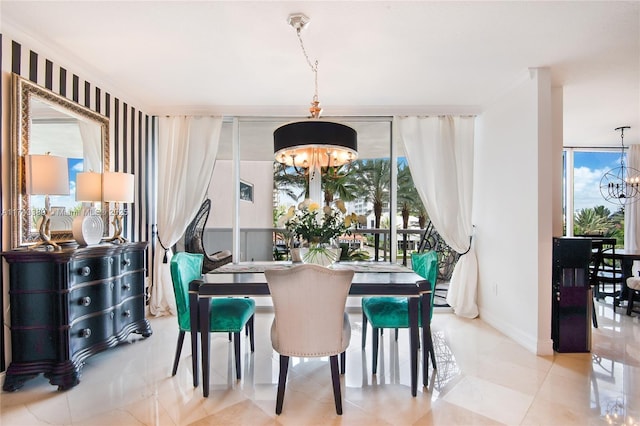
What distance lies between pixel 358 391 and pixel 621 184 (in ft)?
20.3

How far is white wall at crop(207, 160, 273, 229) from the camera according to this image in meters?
4.20

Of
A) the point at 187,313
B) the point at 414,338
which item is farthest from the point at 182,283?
the point at 414,338

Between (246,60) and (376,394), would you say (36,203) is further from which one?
(376,394)

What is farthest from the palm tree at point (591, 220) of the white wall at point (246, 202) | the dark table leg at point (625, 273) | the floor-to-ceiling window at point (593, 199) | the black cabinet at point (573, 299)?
the white wall at point (246, 202)

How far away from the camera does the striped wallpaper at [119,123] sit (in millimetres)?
2326

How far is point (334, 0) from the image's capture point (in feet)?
6.61

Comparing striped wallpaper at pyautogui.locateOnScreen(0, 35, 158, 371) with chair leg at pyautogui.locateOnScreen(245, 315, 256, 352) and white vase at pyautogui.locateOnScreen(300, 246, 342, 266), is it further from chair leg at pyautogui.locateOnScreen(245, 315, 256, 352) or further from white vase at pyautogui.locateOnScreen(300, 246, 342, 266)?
white vase at pyautogui.locateOnScreen(300, 246, 342, 266)

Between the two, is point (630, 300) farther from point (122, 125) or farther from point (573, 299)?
point (122, 125)

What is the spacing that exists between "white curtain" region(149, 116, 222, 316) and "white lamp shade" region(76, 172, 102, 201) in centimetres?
107

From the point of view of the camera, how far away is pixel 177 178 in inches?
153

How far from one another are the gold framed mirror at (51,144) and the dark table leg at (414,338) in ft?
9.21

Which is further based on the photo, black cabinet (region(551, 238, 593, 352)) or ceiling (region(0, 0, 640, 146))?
black cabinet (region(551, 238, 593, 352))

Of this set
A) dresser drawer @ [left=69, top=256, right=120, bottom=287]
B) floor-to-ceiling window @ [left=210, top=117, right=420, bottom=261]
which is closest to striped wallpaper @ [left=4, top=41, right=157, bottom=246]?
floor-to-ceiling window @ [left=210, top=117, right=420, bottom=261]

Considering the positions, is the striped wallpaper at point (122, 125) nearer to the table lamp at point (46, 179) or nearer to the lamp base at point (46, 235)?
the table lamp at point (46, 179)
